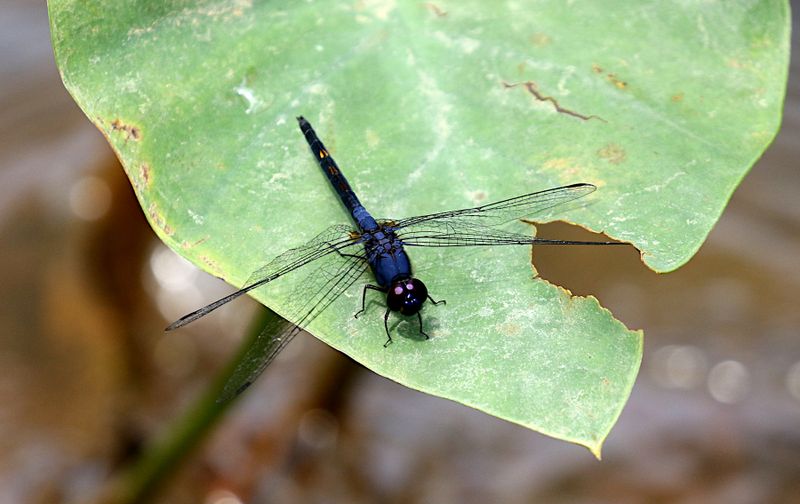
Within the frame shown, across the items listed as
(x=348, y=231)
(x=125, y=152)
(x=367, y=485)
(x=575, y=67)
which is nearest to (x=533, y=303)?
Result: (x=348, y=231)

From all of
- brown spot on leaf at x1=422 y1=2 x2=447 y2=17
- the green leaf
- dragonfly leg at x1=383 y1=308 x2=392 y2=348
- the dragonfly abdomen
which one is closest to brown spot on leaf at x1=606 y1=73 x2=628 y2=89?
the green leaf

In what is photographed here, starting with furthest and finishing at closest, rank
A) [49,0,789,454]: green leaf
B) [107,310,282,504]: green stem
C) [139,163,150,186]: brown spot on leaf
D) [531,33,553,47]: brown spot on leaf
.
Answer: [107,310,282,504]: green stem, [531,33,553,47]: brown spot on leaf, [139,163,150,186]: brown spot on leaf, [49,0,789,454]: green leaf

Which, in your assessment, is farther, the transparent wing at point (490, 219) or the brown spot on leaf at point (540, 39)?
the brown spot on leaf at point (540, 39)

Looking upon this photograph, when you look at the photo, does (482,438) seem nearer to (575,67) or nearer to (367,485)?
(367,485)

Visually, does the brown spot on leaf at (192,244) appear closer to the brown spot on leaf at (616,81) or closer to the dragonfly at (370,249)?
the dragonfly at (370,249)

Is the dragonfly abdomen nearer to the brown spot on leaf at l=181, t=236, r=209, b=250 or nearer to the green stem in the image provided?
the brown spot on leaf at l=181, t=236, r=209, b=250

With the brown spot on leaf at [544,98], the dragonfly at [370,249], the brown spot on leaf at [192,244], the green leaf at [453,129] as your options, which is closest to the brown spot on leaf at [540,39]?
the green leaf at [453,129]
